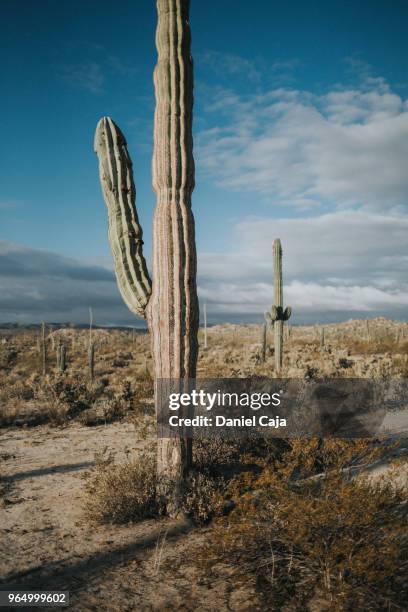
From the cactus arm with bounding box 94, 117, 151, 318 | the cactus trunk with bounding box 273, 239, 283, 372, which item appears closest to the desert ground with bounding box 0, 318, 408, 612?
the cactus arm with bounding box 94, 117, 151, 318

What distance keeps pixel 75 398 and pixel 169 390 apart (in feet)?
26.8

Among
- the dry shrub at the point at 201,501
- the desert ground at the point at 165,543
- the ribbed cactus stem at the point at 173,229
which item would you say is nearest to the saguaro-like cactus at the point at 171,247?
the ribbed cactus stem at the point at 173,229

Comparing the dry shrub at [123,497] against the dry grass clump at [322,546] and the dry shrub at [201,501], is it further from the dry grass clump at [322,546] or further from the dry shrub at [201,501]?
the dry grass clump at [322,546]

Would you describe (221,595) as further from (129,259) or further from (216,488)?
(129,259)

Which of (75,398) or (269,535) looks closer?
(269,535)

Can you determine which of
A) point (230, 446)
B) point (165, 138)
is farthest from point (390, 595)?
point (165, 138)

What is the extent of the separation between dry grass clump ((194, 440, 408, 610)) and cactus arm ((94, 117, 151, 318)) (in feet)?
9.85

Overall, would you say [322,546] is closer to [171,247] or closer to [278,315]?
[171,247]

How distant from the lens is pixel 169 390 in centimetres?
543

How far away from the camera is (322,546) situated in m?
3.59

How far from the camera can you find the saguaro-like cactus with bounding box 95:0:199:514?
17.9ft

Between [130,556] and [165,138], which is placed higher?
[165,138]

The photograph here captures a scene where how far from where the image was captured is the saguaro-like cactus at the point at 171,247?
544cm

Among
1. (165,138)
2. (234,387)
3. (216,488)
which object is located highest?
(165,138)
